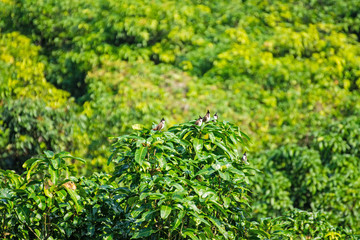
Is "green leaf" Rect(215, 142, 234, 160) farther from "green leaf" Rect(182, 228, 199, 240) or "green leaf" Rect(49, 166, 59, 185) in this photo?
"green leaf" Rect(49, 166, 59, 185)

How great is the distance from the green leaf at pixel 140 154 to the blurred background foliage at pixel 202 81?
9.98ft

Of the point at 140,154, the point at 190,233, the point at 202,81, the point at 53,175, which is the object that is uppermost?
the point at 140,154

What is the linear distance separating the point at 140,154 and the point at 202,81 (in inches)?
197

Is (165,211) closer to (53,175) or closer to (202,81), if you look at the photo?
(53,175)

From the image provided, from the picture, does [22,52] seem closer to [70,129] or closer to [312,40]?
[70,129]

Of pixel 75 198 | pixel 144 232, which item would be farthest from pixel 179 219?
pixel 75 198

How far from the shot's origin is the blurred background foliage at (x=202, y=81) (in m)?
5.97

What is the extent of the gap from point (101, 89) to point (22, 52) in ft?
7.10

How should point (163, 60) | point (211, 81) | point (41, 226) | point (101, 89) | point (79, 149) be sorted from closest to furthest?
1. point (41, 226)
2. point (79, 149)
3. point (101, 89)
4. point (211, 81)
5. point (163, 60)

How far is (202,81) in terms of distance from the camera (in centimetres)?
777

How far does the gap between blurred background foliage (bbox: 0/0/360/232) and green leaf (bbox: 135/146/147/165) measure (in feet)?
9.98

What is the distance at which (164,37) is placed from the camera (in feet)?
28.4

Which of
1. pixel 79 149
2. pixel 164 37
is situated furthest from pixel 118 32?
pixel 79 149

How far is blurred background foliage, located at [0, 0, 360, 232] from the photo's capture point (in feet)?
19.6
